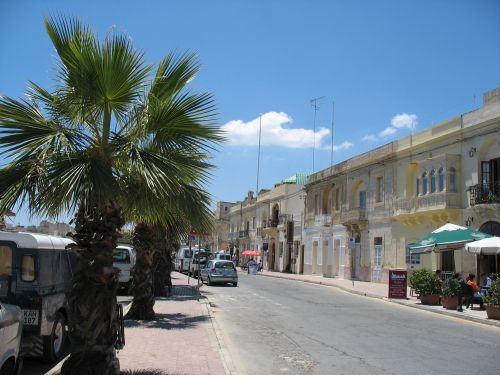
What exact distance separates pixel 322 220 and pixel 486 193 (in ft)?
69.7

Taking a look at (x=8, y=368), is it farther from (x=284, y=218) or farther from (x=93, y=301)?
(x=284, y=218)

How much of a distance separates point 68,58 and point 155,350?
5.09 m

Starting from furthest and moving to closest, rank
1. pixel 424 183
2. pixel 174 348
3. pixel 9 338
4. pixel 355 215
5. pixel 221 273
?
pixel 355 215, pixel 424 183, pixel 221 273, pixel 174 348, pixel 9 338

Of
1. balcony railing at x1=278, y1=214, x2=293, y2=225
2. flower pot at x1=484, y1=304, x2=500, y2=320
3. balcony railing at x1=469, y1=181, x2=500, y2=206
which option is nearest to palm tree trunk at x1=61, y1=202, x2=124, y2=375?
flower pot at x1=484, y1=304, x2=500, y2=320

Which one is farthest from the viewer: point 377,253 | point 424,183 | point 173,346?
point 377,253

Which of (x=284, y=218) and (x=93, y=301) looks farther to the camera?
(x=284, y=218)

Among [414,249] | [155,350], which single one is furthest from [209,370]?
[414,249]

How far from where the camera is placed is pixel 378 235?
36.2 metres

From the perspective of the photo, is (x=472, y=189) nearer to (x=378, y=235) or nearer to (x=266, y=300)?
(x=378, y=235)

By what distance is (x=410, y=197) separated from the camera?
3191 centimetres

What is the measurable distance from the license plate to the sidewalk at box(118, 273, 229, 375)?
1.38m

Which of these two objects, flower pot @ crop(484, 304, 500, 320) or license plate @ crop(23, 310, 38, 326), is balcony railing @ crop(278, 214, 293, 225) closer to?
flower pot @ crop(484, 304, 500, 320)

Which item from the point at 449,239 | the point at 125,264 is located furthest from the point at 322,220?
the point at 125,264

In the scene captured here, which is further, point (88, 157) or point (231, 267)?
point (231, 267)
